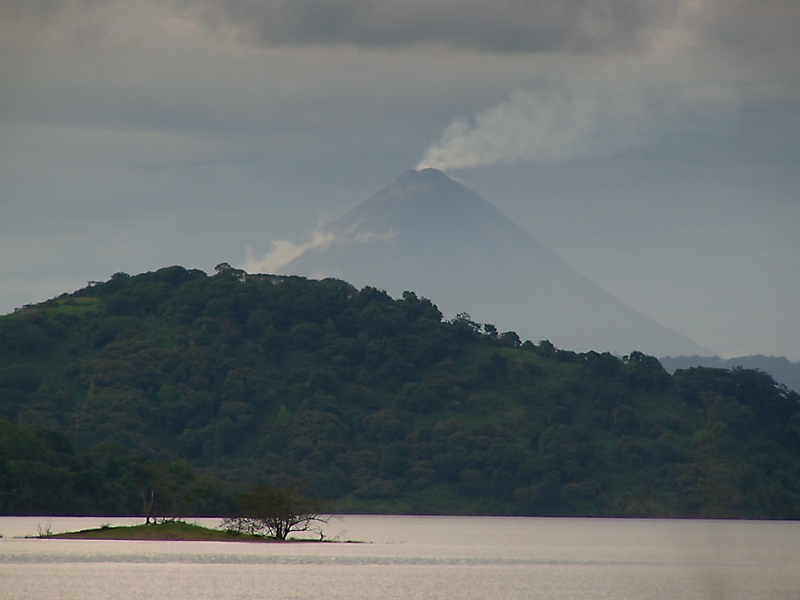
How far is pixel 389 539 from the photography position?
12900cm

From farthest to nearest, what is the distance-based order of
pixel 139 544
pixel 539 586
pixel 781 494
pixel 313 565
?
pixel 781 494 < pixel 139 544 < pixel 313 565 < pixel 539 586

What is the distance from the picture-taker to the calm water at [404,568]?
71.6 m

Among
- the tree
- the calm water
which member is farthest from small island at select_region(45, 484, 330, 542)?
the calm water

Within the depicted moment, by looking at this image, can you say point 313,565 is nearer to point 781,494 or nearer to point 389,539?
point 389,539

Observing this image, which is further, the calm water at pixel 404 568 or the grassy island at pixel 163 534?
the grassy island at pixel 163 534

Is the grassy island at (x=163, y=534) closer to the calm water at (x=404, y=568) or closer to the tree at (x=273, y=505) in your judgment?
the calm water at (x=404, y=568)

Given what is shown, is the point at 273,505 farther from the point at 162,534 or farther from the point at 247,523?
the point at 162,534

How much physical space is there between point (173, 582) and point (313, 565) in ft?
57.8

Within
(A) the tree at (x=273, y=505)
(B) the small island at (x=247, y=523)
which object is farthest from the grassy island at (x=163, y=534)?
(A) the tree at (x=273, y=505)

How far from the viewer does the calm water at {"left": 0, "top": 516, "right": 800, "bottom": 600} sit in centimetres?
7162

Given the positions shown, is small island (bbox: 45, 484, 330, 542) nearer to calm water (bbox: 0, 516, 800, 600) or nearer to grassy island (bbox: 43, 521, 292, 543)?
grassy island (bbox: 43, 521, 292, 543)

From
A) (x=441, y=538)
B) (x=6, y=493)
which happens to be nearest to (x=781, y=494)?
(x=441, y=538)

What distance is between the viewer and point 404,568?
89.4 metres

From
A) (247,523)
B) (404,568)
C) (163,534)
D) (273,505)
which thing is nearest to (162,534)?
(163,534)
